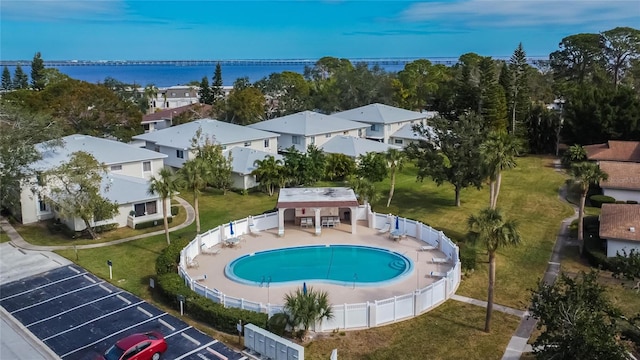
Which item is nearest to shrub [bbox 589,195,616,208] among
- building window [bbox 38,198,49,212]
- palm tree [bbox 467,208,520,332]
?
palm tree [bbox 467,208,520,332]

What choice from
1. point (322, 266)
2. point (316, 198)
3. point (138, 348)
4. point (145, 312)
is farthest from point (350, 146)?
point (138, 348)

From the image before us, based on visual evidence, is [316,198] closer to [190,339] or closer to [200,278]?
[200,278]

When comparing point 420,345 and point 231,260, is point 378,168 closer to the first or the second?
point 231,260

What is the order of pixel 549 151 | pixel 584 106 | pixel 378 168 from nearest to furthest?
1. pixel 378 168
2. pixel 584 106
3. pixel 549 151

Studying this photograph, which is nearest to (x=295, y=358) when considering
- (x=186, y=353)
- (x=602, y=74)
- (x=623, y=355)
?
(x=186, y=353)

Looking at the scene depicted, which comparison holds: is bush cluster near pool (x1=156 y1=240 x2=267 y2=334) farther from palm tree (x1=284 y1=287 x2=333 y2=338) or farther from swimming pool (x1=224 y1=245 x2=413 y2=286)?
swimming pool (x1=224 y1=245 x2=413 y2=286)
